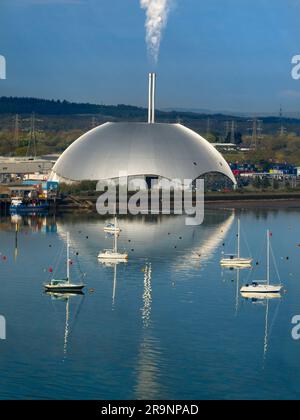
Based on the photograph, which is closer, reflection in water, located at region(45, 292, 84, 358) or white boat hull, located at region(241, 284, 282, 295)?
reflection in water, located at region(45, 292, 84, 358)

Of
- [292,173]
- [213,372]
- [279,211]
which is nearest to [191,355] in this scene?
[213,372]

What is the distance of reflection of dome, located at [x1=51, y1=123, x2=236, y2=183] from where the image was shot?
178 ft

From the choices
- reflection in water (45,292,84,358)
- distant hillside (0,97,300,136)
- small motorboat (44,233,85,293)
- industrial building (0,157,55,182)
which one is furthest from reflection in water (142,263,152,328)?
distant hillside (0,97,300,136)

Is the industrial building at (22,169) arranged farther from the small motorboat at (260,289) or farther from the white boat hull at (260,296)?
the white boat hull at (260,296)

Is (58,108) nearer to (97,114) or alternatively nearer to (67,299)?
(97,114)

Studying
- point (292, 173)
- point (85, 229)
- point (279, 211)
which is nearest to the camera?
point (85, 229)

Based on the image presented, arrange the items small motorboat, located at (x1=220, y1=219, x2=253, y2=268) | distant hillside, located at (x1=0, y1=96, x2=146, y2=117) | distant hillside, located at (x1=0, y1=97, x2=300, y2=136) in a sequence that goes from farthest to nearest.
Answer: distant hillside, located at (x1=0, y1=96, x2=146, y2=117)
distant hillside, located at (x1=0, y1=97, x2=300, y2=136)
small motorboat, located at (x1=220, y1=219, x2=253, y2=268)

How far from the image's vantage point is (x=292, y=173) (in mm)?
69750

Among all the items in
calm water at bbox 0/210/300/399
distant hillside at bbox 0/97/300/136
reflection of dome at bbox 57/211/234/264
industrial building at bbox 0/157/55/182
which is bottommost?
calm water at bbox 0/210/300/399

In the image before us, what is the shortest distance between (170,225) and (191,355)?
21124 millimetres

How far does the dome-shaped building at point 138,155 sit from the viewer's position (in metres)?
54.1

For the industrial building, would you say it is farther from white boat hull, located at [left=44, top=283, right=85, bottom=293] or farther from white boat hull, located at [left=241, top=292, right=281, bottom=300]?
white boat hull, located at [left=241, top=292, right=281, bottom=300]

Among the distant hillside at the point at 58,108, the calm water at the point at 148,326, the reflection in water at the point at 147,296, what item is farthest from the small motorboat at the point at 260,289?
the distant hillside at the point at 58,108
